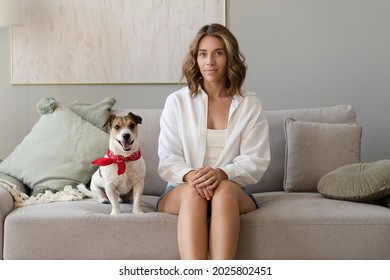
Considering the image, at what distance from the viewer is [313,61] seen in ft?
13.5

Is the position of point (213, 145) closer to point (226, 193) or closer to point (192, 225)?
point (226, 193)

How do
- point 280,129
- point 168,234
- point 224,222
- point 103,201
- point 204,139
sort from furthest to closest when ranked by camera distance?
point 280,129 → point 103,201 → point 204,139 → point 168,234 → point 224,222

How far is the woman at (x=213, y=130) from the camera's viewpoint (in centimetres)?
266

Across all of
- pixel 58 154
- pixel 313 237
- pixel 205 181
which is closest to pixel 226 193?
pixel 205 181

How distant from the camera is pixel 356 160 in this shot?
10.9 ft

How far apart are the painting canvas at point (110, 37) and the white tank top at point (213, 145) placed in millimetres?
1365

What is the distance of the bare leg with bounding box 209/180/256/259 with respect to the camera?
2.37m

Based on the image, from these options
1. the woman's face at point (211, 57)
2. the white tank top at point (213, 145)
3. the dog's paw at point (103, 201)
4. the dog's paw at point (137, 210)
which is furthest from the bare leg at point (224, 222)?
the dog's paw at point (103, 201)

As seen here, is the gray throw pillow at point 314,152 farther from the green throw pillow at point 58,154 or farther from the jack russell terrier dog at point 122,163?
the green throw pillow at point 58,154

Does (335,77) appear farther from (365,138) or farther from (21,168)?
(21,168)

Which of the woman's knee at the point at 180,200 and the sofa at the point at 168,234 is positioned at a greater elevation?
the woman's knee at the point at 180,200

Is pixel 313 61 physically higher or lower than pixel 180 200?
higher

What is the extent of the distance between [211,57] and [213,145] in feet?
1.32
